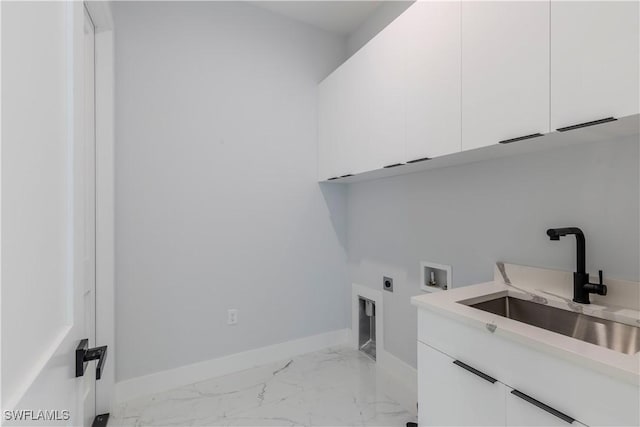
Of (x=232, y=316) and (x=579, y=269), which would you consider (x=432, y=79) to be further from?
(x=232, y=316)

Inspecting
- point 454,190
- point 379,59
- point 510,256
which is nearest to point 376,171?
point 454,190

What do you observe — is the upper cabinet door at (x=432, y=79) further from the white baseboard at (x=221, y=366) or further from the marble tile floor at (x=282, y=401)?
the white baseboard at (x=221, y=366)

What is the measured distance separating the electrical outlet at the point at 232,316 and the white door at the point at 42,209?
58.5 inches

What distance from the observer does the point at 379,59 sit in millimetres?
1884

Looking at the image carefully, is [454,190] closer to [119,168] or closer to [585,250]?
[585,250]

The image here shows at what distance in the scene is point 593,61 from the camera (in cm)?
97

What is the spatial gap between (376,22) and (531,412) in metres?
→ 2.55

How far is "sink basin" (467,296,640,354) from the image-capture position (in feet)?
3.46

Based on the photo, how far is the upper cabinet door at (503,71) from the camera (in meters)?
1.10

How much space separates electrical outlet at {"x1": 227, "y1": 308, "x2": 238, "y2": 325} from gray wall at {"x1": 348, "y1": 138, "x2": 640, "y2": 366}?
1.01 meters

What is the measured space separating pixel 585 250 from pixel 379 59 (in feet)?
4.73

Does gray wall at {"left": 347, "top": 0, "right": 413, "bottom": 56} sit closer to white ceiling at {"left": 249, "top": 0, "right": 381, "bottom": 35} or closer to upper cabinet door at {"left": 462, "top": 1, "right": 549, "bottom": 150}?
white ceiling at {"left": 249, "top": 0, "right": 381, "bottom": 35}

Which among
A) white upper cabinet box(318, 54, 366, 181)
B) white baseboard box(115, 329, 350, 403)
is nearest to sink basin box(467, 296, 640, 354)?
white upper cabinet box(318, 54, 366, 181)

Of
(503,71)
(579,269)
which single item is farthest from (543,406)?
(503,71)
